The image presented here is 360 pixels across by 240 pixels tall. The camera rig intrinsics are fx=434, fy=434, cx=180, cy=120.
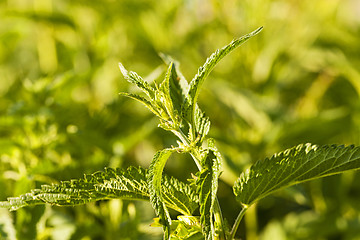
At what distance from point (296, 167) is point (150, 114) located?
0.69 metres

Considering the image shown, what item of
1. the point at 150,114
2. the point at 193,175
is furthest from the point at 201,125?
the point at 150,114

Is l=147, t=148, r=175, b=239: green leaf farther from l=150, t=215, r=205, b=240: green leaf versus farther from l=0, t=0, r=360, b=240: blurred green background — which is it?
l=0, t=0, r=360, b=240: blurred green background

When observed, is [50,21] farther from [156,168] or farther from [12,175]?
[156,168]

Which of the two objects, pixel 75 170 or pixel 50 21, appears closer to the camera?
pixel 75 170

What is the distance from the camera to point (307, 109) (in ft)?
4.01

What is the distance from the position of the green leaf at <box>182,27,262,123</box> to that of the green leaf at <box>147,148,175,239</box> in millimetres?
50

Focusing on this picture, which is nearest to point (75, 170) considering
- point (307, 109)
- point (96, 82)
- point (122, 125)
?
point (122, 125)

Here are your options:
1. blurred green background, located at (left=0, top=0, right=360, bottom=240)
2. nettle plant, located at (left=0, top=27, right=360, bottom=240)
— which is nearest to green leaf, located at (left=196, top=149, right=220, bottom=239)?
nettle plant, located at (left=0, top=27, right=360, bottom=240)

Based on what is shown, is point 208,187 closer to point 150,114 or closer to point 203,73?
point 203,73

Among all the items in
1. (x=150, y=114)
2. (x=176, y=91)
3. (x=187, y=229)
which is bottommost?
(x=187, y=229)

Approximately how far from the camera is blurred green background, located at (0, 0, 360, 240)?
0.77 meters

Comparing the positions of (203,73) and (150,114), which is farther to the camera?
(150,114)

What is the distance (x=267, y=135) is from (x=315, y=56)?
0.36m

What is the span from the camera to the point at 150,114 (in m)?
1.10
